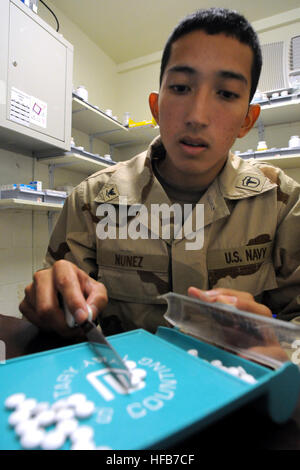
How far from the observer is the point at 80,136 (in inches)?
95.7

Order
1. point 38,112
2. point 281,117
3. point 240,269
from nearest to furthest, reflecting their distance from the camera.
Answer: point 240,269, point 38,112, point 281,117

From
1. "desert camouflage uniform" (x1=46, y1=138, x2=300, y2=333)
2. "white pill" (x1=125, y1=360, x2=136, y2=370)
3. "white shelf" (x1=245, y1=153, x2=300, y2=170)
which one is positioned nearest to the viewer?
"white pill" (x1=125, y1=360, x2=136, y2=370)

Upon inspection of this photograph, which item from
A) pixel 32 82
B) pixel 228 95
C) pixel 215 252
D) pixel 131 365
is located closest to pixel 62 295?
pixel 131 365

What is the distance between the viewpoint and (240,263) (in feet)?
2.50

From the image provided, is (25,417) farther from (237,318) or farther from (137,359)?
(237,318)

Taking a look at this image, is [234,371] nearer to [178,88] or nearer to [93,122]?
[178,88]

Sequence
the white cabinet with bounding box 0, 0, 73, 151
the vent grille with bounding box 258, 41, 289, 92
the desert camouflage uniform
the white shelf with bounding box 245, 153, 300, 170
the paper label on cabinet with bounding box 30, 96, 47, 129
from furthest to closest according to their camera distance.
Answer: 1. the vent grille with bounding box 258, 41, 289, 92
2. the white shelf with bounding box 245, 153, 300, 170
3. the paper label on cabinet with bounding box 30, 96, 47, 129
4. the white cabinet with bounding box 0, 0, 73, 151
5. the desert camouflage uniform

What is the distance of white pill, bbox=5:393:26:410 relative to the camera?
255mm

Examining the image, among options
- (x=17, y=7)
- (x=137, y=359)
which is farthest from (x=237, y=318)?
(x=17, y=7)

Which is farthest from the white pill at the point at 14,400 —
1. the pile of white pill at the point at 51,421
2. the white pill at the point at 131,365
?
the white pill at the point at 131,365

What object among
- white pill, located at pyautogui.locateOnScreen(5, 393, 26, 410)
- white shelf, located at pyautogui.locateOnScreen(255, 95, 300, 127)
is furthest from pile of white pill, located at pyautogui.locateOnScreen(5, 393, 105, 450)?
white shelf, located at pyautogui.locateOnScreen(255, 95, 300, 127)

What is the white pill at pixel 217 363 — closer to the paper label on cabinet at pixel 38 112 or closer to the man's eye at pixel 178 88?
the man's eye at pixel 178 88
